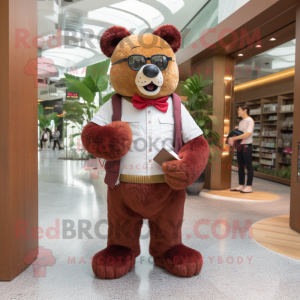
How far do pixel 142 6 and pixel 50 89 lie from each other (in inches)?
119

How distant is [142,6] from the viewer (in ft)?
17.5

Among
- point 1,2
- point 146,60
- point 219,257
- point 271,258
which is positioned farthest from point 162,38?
point 271,258

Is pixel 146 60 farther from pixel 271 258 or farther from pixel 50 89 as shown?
pixel 50 89

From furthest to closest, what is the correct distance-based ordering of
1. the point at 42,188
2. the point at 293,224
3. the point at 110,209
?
1. the point at 42,188
2. the point at 293,224
3. the point at 110,209

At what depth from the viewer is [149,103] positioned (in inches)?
68.5

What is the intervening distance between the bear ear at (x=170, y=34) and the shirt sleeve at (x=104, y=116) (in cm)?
57

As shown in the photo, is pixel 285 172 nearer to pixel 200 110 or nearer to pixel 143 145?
pixel 200 110

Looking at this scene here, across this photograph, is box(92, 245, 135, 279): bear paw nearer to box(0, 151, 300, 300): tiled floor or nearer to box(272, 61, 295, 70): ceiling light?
box(0, 151, 300, 300): tiled floor

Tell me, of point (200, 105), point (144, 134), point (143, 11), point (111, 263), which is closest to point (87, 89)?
point (143, 11)

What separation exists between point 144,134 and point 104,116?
28 cm

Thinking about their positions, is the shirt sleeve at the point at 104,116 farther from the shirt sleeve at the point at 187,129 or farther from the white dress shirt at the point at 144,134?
the shirt sleeve at the point at 187,129

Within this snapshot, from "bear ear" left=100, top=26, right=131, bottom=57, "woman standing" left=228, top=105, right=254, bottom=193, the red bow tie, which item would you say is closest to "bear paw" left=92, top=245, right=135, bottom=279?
the red bow tie

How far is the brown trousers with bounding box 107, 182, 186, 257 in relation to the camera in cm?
170

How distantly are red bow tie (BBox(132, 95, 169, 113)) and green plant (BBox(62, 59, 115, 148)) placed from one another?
3.67m
